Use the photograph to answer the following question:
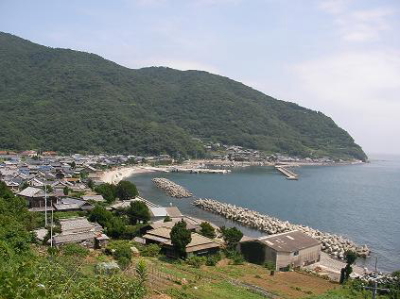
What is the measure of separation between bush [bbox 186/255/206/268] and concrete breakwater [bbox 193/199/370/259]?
12.0 m

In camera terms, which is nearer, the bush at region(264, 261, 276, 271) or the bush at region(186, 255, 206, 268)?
the bush at region(186, 255, 206, 268)

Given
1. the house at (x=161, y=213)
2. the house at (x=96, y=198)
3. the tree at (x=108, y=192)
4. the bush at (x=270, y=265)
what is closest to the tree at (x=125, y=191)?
the tree at (x=108, y=192)

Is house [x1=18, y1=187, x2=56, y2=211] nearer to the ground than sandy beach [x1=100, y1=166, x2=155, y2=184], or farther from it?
farther from it

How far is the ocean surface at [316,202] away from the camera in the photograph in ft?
116

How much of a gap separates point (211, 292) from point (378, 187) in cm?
6763

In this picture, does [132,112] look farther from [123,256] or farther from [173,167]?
[123,256]

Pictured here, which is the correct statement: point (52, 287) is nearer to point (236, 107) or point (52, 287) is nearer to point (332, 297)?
point (332, 297)

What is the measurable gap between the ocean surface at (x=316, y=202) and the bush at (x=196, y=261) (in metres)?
12.9

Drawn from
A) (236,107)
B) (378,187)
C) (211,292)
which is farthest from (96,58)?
(211,292)

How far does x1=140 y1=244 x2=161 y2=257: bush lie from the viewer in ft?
69.9

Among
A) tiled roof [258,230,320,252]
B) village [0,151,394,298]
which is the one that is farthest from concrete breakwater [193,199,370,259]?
tiled roof [258,230,320,252]

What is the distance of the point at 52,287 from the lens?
17.6 ft

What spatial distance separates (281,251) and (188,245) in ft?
17.0

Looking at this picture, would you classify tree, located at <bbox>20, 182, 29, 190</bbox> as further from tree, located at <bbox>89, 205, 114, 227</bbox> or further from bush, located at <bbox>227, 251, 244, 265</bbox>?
bush, located at <bbox>227, 251, 244, 265</bbox>
